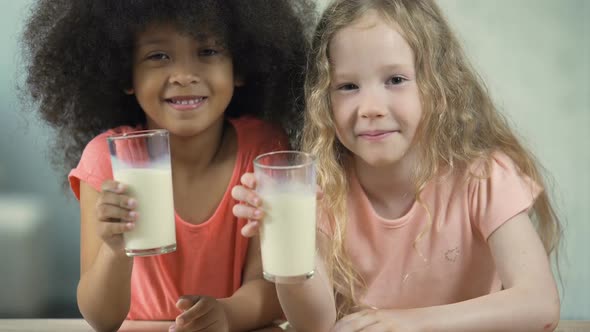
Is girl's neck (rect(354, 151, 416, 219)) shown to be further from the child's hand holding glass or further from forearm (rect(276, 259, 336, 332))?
the child's hand holding glass

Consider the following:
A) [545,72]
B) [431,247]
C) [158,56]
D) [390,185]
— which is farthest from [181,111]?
[545,72]

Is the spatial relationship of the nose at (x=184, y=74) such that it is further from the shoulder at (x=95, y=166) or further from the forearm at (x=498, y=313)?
the forearm at (x=498, y=313)

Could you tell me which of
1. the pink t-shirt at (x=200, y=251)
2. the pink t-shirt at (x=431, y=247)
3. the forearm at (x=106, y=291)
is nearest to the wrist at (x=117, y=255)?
the forearm at (x=106, y=291)

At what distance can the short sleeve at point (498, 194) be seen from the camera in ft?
5.22

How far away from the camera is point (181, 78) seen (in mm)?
1613

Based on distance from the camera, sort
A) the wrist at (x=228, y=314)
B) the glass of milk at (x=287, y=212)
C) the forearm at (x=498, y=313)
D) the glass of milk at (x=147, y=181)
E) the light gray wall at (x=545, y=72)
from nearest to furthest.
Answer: the glass of milk at (x=287, y=212)
the glass of milk at (x=147, y=181)
the forearm at (x=498, y=313)
the wrist at (x=228, y=314)
the light gray wall at (x=545, y=72)

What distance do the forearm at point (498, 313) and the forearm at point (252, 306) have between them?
32cm

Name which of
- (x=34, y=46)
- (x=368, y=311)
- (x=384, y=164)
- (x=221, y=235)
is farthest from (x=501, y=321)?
(x=34, y=46)

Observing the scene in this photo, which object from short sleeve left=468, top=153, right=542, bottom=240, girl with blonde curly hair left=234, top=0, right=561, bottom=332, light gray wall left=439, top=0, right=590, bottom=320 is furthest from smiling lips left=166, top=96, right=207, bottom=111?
light gray wall left=439, top=0, right=590, bottom=320

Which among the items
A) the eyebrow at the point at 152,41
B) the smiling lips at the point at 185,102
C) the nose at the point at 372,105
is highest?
the eyebrow at the point at 152,41

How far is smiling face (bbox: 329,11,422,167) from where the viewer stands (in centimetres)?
154

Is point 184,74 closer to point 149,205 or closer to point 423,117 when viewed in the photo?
point 149,205

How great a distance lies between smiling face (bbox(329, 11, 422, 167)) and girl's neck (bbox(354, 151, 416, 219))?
4.0 inches

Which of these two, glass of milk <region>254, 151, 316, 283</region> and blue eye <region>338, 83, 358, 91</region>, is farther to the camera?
blue eye <region>338, 83, 358, 91</region>
